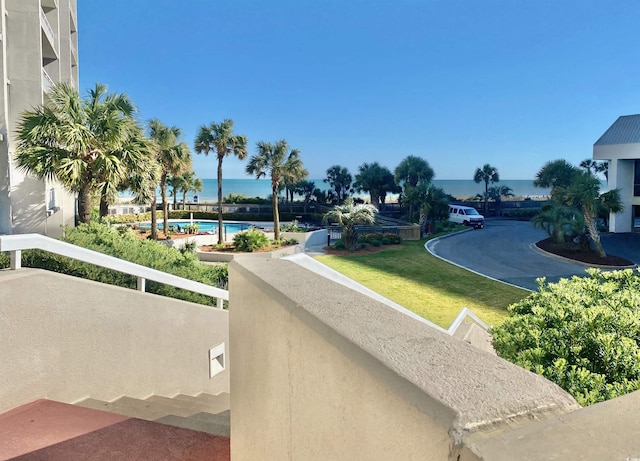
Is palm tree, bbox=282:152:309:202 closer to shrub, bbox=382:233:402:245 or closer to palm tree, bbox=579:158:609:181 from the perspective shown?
shrub, bbox=382:233:402:245

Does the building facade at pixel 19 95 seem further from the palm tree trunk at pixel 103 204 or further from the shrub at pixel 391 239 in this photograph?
the shrub at pixel 391 239

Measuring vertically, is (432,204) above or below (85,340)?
above

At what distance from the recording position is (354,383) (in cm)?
137

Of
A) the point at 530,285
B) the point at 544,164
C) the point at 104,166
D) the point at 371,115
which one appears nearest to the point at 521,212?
the point at 544,164

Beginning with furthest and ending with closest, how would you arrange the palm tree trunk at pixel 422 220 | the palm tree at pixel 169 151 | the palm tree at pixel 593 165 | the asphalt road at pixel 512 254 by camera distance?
the palm tree at pixel 593 165
the palm tree trunk at pixel 422 220
the palm tree at pixel 169 151
the asphalt road at pixel 512 254

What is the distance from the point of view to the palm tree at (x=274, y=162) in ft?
99.5

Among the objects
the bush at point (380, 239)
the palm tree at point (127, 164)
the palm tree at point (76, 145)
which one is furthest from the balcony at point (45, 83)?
the bush at point (380, 239)

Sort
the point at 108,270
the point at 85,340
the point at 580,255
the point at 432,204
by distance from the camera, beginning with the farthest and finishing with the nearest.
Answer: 1. the point at 432,204
2. the point at 580,255
3. the point at 108,270
4. the point at 85,340

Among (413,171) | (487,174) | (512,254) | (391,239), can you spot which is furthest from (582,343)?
(487,174)

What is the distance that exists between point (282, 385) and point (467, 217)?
37841 mm

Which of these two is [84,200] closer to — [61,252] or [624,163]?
[61,252]

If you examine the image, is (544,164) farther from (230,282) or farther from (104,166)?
(230,282)

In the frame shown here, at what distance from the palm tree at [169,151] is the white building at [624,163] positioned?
28261mm

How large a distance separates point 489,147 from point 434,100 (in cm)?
3170
